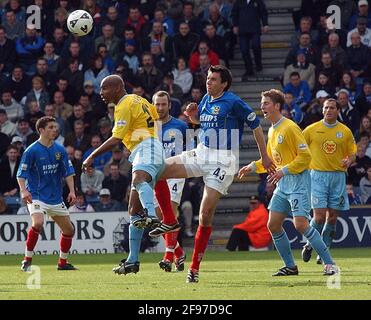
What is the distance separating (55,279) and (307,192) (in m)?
3.45

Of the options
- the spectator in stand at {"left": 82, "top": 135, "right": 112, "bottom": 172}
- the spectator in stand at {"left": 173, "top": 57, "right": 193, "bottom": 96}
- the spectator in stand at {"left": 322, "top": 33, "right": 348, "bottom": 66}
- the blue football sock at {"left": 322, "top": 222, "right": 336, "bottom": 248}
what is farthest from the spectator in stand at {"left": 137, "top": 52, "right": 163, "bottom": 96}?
the blue football sock at {"left": 322, "top": 222, "right": 336, "bottom": 248}

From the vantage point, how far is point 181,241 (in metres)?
22.7

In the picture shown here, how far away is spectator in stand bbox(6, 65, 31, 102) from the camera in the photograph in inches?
1019

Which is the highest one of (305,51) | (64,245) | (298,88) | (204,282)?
(305,51)

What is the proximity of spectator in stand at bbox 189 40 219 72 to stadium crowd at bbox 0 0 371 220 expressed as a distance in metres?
0.02

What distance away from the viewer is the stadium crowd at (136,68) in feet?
78.7

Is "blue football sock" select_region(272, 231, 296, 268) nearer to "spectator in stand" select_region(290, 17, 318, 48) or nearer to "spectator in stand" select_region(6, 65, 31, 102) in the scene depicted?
"spectator in stand" select_region(290, 17, 318, 48)

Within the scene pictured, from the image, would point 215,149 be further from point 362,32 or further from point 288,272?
point 362,32

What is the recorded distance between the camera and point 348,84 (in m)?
24.7

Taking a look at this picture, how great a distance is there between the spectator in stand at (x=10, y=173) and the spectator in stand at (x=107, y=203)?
194cm

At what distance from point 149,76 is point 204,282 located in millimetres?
12581

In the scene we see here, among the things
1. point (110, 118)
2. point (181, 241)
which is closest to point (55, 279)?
point (181, 241)

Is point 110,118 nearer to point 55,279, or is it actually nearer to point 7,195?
point 7,195

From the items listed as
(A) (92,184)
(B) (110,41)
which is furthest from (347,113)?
(B) (110,41)
